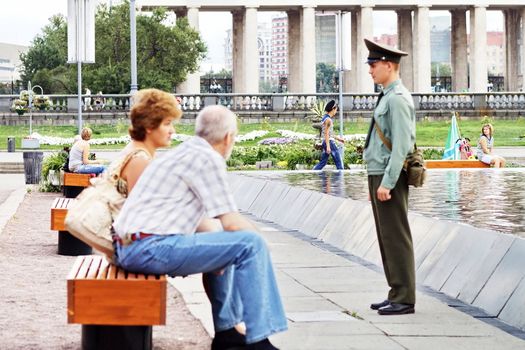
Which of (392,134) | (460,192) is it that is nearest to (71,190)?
(460,192)

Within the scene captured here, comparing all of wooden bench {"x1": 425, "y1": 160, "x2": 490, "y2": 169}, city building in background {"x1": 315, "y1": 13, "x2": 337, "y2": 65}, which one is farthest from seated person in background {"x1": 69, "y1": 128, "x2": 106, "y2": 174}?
city building in background {"x1": 315, "y1": 13, "x2": 337, "y2": 65}

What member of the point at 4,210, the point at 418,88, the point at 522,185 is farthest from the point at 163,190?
the point at 418,88

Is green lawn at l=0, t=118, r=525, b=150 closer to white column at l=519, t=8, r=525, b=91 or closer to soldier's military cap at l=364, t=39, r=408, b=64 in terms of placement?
white column at l=519, t=8, r=525, b=91

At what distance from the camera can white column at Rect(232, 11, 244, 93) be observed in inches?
4286

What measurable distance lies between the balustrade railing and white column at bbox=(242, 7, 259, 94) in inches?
784

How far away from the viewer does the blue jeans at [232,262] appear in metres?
7.40

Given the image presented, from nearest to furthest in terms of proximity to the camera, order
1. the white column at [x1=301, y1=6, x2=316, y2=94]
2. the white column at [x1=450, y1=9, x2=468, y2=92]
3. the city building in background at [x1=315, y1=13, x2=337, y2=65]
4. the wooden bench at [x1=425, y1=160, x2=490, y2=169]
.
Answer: the wooden bench at [x1=425, y1=160, x2=490, y2=169] < the white column at [x1=301, y1=6, x2=316, y2=94] < the white column at [x1=450, y1=9, x2=468, y2=92] < the city building in background at [x1=315, y1=13, x2=337, y2=65]

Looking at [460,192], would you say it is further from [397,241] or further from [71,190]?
[71,190]

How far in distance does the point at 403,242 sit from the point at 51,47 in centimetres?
10646

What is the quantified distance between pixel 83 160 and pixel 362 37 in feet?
254

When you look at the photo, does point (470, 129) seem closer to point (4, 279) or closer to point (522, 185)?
point (522, 185)

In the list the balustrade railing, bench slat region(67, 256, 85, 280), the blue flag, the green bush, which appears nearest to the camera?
bench slat region(67, 256, 85, 280)

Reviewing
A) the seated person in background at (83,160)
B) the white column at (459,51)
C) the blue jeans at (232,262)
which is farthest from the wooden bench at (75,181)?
the white column at (459,51)

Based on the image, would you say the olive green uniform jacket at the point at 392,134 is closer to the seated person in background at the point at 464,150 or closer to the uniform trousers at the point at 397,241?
the uniform trousers at the point at 397,241
